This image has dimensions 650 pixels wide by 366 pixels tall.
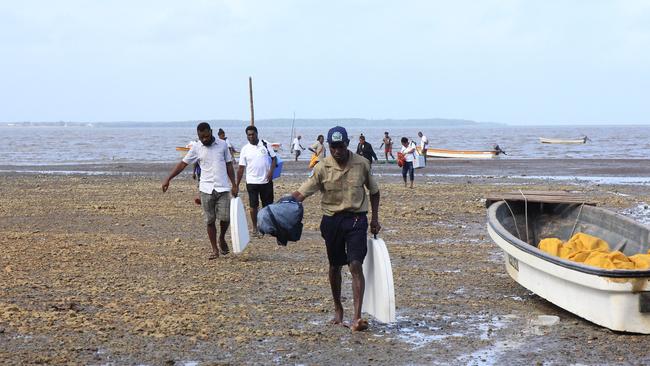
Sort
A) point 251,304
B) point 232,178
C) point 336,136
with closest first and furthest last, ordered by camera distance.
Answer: point 336,136 → point 251,304 → point 232,178

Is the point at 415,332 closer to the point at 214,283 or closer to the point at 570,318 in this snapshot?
the point at 570,318

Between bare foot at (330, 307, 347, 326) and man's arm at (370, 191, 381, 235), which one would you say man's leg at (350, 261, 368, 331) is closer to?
bare foot at (330, 307, 347, 326)

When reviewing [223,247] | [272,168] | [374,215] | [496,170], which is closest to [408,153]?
[272,168]

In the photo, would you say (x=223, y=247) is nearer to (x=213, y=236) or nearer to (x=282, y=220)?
(x=213, y=236)

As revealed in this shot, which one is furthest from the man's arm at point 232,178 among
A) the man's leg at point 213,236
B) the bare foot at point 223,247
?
the bare foot at point 223,247

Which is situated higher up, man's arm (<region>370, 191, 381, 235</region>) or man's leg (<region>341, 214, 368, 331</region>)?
man's arm (<region>370, 191, 381, 235</region>)

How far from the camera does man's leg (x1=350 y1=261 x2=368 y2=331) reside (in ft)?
25.2

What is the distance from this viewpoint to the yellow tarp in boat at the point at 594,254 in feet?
26.8

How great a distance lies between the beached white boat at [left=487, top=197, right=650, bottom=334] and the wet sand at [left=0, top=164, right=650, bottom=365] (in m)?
0.20

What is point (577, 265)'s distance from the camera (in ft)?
25.4

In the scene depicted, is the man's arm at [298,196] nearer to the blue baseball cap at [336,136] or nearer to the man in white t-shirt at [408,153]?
the blue baseball cap at [336,136]

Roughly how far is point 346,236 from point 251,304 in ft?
5.40

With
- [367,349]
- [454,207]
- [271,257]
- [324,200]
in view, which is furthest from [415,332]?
[454,207]

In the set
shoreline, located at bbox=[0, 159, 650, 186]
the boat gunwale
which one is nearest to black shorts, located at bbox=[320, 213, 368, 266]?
the boat gunwale
